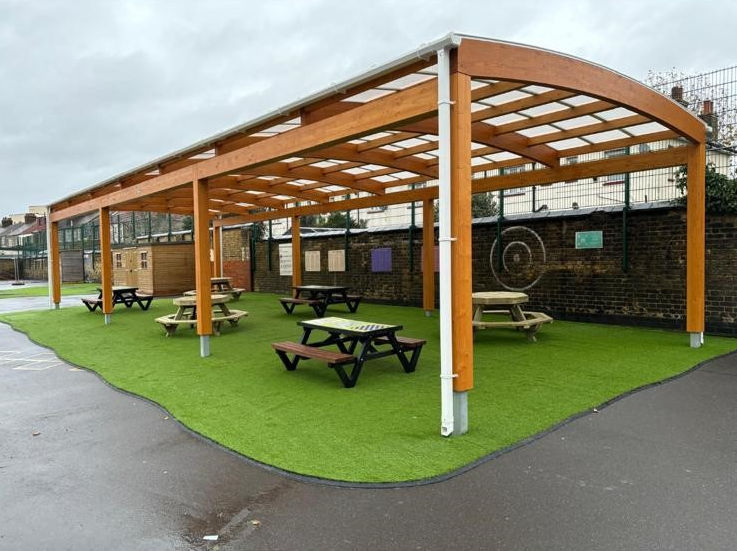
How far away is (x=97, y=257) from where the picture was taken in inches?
1227

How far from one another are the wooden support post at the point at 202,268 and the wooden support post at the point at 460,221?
184 inches

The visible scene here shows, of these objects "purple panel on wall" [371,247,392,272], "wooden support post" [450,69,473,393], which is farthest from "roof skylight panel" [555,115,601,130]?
"purple panel on wall" [371,247,392,272]

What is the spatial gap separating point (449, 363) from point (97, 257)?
104 ft

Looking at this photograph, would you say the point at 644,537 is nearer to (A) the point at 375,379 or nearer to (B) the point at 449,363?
(B) the point at 449,363

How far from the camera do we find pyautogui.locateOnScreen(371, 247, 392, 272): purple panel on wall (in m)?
14.8

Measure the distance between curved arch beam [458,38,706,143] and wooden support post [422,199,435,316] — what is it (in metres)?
5.66

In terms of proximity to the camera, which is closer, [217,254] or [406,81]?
[406,81]

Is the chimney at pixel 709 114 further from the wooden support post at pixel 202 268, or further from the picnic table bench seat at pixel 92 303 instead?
the picnic table bench seat at pixel 92 303

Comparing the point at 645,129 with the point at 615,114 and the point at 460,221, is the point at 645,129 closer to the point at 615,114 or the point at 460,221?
the point at 615,114

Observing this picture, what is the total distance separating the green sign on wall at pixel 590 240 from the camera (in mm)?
10188

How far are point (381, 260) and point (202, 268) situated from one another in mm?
7719

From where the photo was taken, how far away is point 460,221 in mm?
4109

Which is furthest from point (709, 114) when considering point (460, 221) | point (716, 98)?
point (460, 221)

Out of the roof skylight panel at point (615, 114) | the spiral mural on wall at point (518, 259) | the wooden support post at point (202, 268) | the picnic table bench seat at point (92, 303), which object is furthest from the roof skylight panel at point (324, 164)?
the picnic table bench seat at point (92, 303)
